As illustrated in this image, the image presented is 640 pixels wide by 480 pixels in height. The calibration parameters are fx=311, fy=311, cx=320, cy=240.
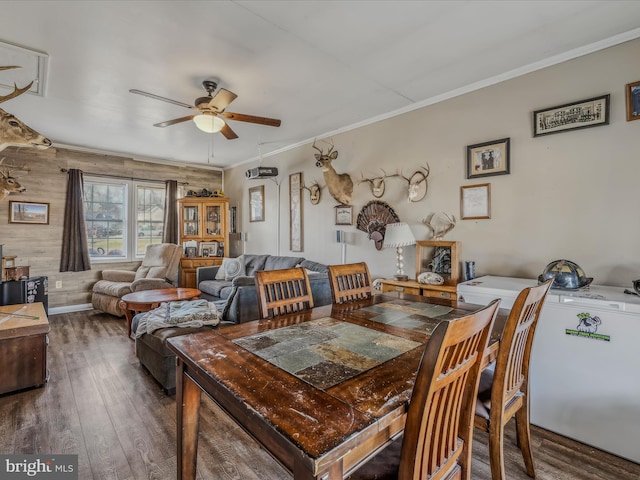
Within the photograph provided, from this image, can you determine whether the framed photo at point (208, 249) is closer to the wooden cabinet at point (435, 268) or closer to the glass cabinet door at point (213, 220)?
the glass cabinet door at point (213, 220)

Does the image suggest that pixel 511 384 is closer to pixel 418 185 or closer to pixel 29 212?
pixel 418 185

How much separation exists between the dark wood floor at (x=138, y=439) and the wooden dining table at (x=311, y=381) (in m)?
0.51

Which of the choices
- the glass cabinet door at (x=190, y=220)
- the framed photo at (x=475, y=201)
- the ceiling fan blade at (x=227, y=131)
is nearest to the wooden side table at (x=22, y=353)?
the ceiling fan blade at (x=227, y=131)

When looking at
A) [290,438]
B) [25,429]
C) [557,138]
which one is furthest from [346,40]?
[25,429]

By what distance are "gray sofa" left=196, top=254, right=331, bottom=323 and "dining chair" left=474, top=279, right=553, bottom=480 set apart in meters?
1.58

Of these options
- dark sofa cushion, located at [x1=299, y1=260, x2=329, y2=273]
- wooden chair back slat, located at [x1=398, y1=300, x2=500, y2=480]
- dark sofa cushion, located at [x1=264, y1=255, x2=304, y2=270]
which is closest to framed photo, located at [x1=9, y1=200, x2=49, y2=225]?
dark sofa cushion, located at [x1=264, y1=255, x2=304, y2=270]

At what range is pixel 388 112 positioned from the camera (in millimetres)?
3650

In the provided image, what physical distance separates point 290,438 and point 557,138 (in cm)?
297

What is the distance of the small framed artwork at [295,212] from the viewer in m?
4.94

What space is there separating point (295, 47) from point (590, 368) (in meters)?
2.91

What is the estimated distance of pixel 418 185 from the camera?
11.2 feet

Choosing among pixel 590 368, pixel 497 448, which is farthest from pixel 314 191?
pixel 497 448

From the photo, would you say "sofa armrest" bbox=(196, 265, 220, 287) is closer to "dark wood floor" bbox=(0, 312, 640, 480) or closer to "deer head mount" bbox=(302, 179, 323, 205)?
"deer head mount" bbox=(302, 179, 323, 205)

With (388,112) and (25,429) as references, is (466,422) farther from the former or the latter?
(388,112)
